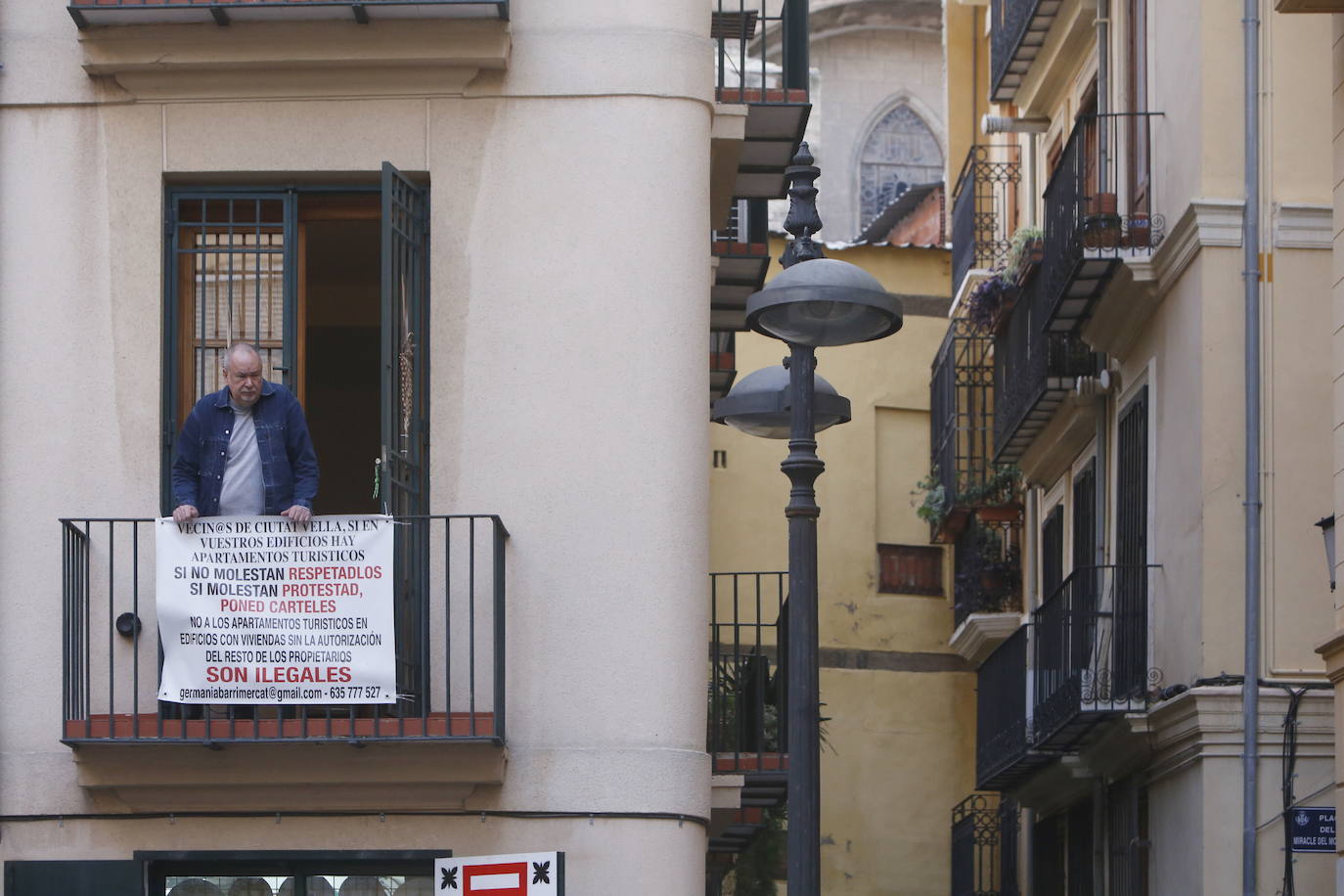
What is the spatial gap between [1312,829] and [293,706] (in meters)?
7.00

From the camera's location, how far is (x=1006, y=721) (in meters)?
21.4

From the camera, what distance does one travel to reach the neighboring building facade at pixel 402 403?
12469mm

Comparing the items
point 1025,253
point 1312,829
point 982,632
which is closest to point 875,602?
point 982,632

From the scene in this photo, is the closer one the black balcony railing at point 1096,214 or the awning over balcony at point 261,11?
the awning over balcony at point 261,11

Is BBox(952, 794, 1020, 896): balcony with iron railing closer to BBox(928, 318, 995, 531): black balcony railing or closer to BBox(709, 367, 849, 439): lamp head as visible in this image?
BBox(928, 318, 995, 531): black balcony railing

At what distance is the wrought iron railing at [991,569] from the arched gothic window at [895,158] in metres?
17.8

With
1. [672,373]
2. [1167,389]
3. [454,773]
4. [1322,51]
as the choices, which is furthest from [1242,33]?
[454,773]

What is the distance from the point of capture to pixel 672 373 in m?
12.9

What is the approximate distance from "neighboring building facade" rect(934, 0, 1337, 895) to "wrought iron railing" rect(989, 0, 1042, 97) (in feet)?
0.19

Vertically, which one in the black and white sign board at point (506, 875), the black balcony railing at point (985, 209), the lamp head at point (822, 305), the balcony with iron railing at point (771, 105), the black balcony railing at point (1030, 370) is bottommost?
the black and white sign board at point (506, 875)

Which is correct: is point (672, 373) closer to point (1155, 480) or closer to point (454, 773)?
point (454, 773)

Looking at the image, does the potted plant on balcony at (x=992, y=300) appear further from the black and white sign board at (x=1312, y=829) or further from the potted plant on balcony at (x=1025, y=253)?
the black and white sign board at (x=1312, y=829)

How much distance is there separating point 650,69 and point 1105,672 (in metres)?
7.04

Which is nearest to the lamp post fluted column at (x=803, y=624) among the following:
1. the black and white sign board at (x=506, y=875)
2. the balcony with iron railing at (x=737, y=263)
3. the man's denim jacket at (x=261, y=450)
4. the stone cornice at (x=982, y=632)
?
the black and white sign board at (x=506, y=875)
